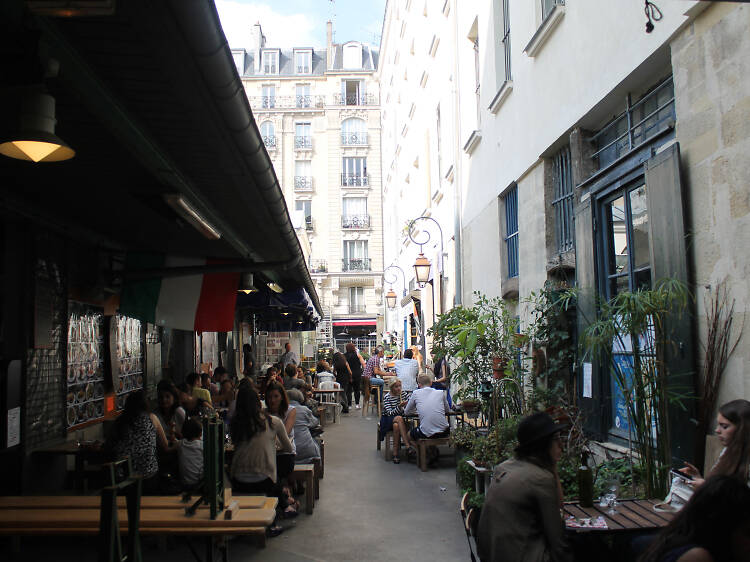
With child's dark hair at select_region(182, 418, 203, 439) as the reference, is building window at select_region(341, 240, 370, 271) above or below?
above

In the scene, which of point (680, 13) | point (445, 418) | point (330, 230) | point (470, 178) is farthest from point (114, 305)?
point (330, 230)

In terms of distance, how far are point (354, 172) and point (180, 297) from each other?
34458 mm

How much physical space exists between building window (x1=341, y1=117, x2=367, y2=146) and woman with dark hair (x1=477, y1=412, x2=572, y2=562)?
40512mm

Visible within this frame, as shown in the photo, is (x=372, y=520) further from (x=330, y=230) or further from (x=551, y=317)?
(x=330, y=230)

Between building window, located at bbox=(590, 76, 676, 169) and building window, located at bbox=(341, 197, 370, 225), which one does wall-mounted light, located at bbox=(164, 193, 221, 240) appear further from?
building window, located at bbox=(341, 197, 370, 225)

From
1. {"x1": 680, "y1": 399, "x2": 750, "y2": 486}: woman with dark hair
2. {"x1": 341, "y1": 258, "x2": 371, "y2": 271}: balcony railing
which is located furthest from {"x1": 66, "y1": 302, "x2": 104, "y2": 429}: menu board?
{"x1": 341, "y1": 258, "x2": 371, "y2": 271}: balcony railing

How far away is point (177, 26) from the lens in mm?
2936

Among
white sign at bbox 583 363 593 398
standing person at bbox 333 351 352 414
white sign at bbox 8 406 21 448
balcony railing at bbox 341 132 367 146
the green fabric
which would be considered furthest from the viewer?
balcony railing at bbox 341 132 367 146

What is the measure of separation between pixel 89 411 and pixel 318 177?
116 feet

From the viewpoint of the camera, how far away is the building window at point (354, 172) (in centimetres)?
4259

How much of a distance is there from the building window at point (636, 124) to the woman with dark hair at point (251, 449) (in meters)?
4.19

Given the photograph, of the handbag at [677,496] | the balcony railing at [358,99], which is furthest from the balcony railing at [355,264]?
the handbag at [677,496]

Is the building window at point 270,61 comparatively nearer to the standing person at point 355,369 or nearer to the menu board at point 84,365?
the standing person at point 355,369

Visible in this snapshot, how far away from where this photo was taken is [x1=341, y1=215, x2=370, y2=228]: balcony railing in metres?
42.1
